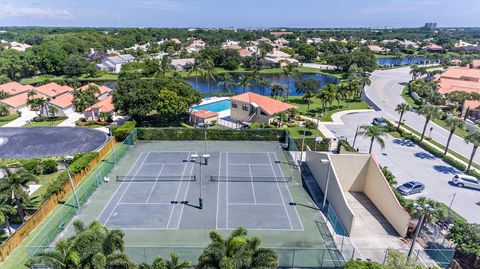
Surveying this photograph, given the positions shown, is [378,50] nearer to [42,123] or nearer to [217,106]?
[217,106]

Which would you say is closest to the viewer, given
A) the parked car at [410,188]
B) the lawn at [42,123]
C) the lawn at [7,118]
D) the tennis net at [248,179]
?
the parked car at [410,188]

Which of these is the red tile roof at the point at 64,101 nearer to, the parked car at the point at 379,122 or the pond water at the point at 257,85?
the pond water at the point at 257,85

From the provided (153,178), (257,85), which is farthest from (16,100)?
(257,85)

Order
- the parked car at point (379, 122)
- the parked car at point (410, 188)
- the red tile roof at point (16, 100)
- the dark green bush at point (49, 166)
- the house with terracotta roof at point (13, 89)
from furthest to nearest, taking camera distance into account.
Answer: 1. the house with terracotta roof at point (13, 89)
2. the red tile roof at point (16, 100)
3. the parked car at point (379, 122)
4. the dark green bush at point (49, 166)
5. the parked car at point (410, 188)

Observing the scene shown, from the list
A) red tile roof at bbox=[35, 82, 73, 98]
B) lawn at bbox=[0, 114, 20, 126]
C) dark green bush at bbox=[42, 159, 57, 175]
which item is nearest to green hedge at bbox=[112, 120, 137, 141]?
dark green bush at bbox=[42, 159, 57, 175]

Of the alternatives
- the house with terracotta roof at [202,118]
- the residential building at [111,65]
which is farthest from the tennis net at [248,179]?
the residential building at [111,65]

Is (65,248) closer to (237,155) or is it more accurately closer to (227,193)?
(227,193)
